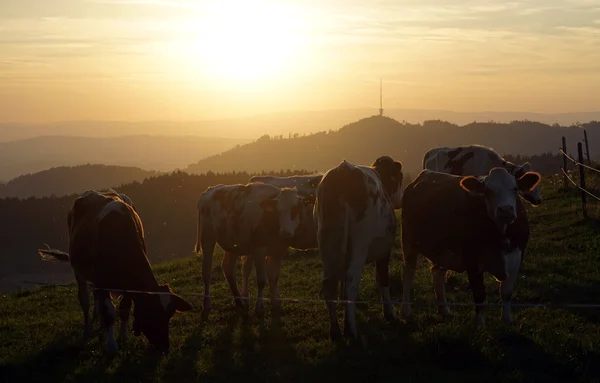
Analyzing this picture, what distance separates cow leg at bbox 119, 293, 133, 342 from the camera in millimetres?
11961

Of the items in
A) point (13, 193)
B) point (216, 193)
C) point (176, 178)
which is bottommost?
point (13, 193)

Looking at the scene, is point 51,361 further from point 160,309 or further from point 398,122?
point 398,122

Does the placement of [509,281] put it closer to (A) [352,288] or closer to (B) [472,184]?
(B) [472,184]

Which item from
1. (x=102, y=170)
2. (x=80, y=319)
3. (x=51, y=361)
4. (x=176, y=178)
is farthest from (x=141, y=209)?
(x=102, y=170)

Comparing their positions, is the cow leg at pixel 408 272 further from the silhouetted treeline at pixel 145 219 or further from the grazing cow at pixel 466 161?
the silhouetted treeline at pixel 145 219

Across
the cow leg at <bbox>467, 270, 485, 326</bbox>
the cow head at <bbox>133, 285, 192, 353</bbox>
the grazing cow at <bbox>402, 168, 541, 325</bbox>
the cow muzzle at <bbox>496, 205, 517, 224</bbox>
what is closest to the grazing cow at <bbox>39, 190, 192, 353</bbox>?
the cow head at <bbox>133, 285, 192, 353</bbox>

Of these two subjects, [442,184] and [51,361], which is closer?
[51,361]

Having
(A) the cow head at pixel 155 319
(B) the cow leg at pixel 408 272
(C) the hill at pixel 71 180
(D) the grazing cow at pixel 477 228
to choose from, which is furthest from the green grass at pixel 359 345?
(C) the hill at pixel 71 180

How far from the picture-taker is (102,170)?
17950 centimetres

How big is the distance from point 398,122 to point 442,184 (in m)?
167

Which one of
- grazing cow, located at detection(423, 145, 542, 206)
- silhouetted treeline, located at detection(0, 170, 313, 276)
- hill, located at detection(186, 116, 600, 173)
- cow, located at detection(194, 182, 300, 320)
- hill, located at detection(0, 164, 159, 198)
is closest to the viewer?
cow, located at detection(194, 182, 300, 320)

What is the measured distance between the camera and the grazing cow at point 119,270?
37.7 ft

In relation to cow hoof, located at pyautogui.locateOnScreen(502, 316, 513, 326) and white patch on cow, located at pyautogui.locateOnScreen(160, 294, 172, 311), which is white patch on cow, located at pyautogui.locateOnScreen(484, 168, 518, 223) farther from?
white patch on cow, located at pyautogui.locateOnScreen(160, 294, 172, 311)

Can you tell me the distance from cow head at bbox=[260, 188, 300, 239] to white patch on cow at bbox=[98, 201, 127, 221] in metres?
3.15
